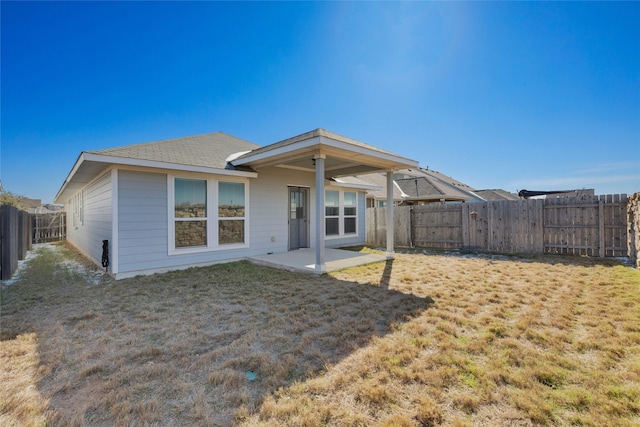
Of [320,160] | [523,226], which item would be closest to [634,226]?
[523,226]

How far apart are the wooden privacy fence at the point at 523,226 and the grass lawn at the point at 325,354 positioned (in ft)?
10.6

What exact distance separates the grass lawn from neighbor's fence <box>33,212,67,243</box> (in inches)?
548

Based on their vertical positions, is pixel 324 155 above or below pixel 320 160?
above

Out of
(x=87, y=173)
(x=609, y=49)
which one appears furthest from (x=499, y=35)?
(x=87, y=173)

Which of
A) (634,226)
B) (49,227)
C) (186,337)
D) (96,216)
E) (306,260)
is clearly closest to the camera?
(186,337)

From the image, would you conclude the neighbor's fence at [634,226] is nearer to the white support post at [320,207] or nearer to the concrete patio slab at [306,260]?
the concrete patio slab at [306,260]

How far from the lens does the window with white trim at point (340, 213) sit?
10304 millimetres

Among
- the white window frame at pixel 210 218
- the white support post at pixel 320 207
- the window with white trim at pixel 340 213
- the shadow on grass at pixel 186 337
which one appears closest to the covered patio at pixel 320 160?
the white support post at pixel 320 207

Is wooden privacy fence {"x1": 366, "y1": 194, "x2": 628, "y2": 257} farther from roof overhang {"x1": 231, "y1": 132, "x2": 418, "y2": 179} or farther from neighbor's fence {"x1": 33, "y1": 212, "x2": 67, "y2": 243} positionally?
neighbor's fence {"x1": 33, "y1": 212, "x2": 67, "y2": 243}

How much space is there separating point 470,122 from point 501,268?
8.83 meters

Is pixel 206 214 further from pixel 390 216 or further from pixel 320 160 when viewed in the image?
pixel 390 216

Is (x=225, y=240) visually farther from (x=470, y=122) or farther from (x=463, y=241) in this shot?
(x=470, y=122)

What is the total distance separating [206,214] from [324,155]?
11.4 feet

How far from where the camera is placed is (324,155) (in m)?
5.93
